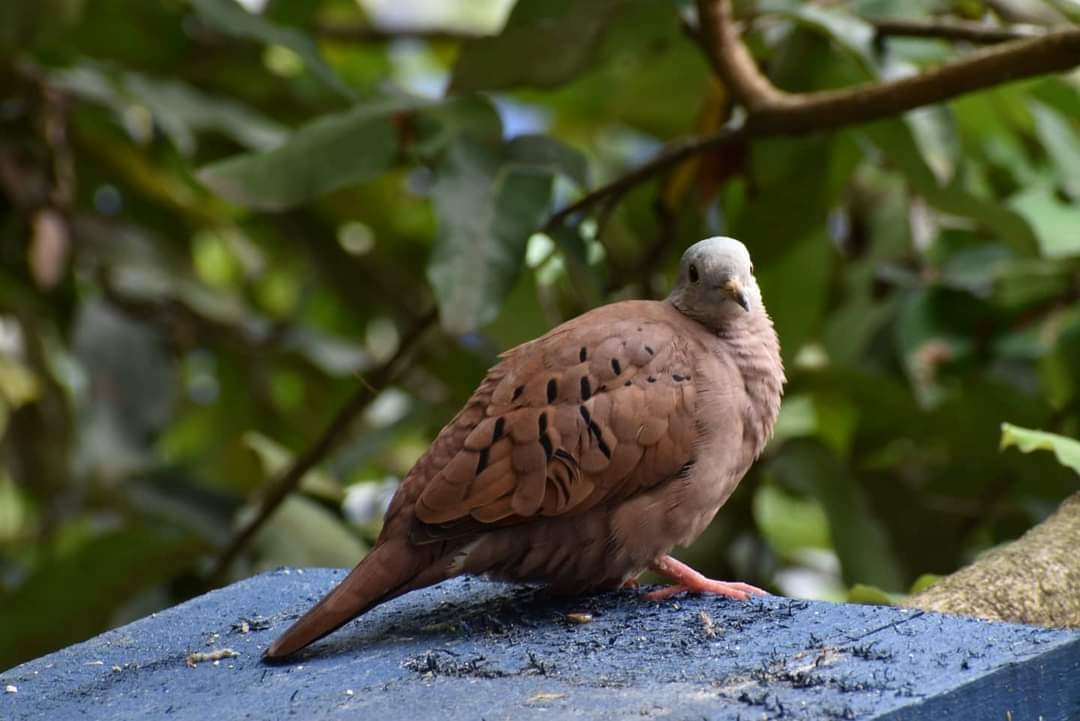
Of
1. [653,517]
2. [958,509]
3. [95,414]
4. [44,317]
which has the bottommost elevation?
[958,509]

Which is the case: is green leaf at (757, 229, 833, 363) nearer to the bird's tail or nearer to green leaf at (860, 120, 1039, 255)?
green leaf at (860, 120, 1039, 255)

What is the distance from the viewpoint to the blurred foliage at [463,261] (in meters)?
3.52

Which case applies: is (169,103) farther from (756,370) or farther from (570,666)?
(570,666)

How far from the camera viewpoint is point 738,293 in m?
2.55

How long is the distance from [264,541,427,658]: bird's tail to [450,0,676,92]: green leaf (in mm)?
1604

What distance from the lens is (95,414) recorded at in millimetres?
4152

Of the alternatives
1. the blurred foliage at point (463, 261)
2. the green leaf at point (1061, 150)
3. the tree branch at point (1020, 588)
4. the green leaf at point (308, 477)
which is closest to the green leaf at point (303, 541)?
the blurred foliage at point (463, 261)

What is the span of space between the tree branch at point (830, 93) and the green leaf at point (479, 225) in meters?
0.13

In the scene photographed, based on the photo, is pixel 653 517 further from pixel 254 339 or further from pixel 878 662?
pixel 254 339

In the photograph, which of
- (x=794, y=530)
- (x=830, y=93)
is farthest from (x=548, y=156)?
(x=794, y=530)

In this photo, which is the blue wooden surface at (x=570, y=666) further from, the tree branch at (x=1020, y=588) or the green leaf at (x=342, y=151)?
the green leaf at (x=342, y=151)

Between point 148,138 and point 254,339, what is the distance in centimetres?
72

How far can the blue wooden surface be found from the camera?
1914mm

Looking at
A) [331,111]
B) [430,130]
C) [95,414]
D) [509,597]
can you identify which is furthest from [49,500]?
[509,597]
